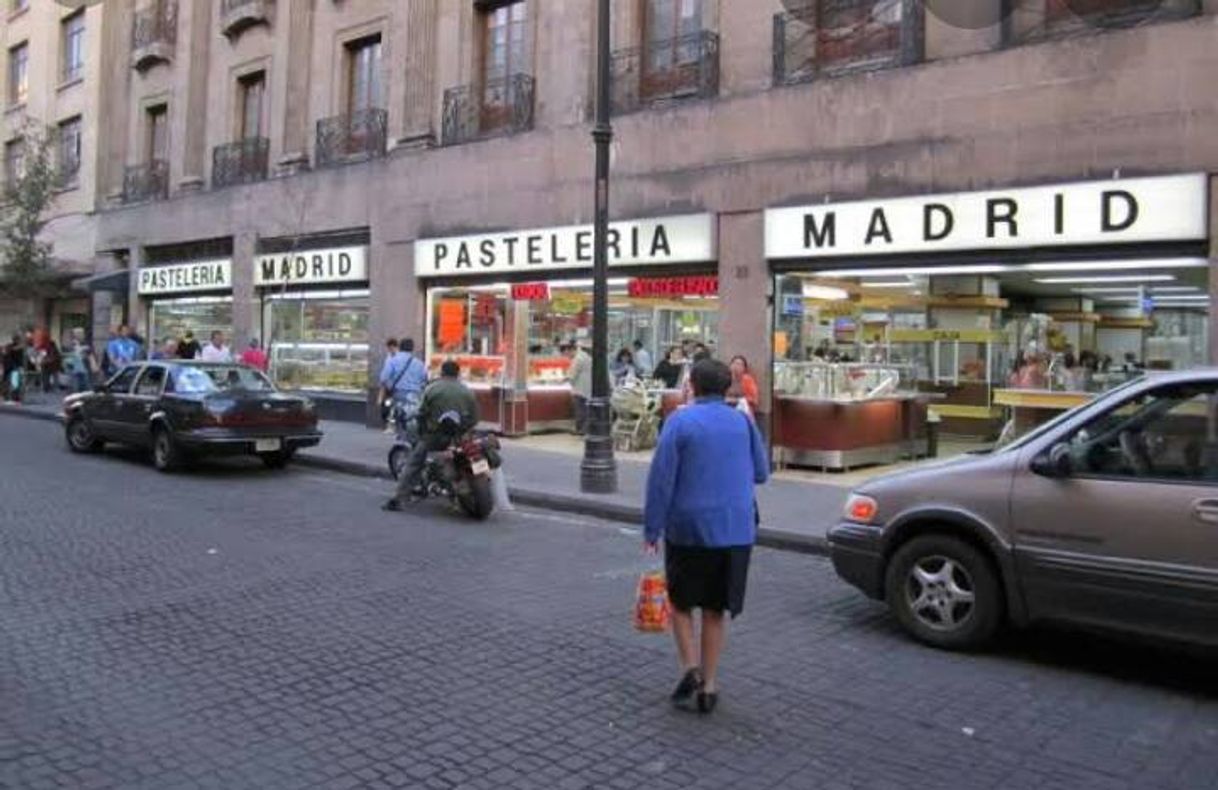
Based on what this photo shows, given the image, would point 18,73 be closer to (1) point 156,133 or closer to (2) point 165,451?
(1) point 156,133

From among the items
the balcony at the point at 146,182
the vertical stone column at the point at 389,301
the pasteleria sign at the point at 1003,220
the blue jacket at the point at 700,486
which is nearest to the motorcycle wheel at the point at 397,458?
the pasteleria sign at the point at 1003,220

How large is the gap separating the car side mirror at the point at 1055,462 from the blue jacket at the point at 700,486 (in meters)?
1.87

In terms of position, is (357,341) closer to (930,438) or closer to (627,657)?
(930,438)

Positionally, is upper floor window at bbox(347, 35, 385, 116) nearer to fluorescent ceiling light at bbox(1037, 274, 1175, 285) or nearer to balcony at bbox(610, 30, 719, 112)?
balcony at bbox(610, 30, 719, 112)

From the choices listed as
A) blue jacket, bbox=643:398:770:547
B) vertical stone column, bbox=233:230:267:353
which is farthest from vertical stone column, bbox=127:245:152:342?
blue jacket, bbox=643:398:770:547

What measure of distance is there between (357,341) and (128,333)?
485 centimetres

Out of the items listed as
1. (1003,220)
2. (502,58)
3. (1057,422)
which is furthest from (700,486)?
(502,58)

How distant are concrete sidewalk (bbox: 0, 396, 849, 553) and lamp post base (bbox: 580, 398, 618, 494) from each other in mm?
167

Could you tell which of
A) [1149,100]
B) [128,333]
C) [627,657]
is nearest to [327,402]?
[128,333]

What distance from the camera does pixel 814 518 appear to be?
1092cm

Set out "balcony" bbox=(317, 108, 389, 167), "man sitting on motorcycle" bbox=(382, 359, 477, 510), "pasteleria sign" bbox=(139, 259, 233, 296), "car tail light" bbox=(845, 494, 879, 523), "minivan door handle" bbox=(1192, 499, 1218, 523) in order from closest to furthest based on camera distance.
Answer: "minivan door handle" bbox=(1192, 499, 1218, 523)
"car tail light" bbox=(845, 494, 879, 523)
"man sitting on motorcycle" bbox=(382, 359, 477, 510)
"balcony" bbox=(317, 108, 389, 167)
"pasteleria sign" bbox=(139, 259, 233, 296)

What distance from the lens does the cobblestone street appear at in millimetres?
4523

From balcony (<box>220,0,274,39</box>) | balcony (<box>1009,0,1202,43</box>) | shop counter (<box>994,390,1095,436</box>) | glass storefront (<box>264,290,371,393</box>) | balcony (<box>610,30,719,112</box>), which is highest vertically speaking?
balcony (<box>220,0,274,39</box>)

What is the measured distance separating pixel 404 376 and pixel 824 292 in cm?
614
